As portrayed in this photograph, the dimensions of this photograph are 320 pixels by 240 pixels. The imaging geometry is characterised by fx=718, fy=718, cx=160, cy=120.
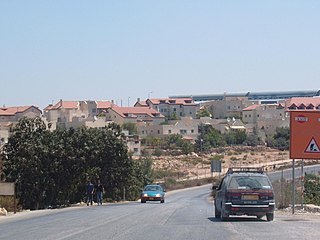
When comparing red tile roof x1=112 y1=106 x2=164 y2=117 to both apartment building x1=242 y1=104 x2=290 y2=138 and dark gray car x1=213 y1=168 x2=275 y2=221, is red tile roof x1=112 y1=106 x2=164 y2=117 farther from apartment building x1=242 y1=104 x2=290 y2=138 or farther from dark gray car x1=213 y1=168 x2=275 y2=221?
dark gray car x1=213 y1=168 x2=275 y2=221

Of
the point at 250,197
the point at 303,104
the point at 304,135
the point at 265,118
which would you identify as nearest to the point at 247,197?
the point at 250,197

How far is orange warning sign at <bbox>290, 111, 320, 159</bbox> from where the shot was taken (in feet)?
95.9

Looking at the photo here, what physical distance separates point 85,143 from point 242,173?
100 feet

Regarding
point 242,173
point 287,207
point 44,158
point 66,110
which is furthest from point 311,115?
point 66,110

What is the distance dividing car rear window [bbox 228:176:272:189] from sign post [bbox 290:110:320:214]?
163 inches

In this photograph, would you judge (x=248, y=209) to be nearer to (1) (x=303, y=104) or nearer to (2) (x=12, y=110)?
(1) (x=303, y=104)

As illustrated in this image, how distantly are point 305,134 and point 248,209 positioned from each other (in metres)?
5.81

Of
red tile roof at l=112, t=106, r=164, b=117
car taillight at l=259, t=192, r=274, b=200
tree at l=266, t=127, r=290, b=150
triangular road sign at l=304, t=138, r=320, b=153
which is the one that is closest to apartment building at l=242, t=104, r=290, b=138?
tree at l=266, t=127, r=290, b=150

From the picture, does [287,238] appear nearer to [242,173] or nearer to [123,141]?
[242,173]

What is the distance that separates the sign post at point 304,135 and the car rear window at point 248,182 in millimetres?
4135

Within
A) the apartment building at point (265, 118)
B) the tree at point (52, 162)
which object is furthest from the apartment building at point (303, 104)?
the tree at point (52, 162)

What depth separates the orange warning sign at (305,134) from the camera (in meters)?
29.2

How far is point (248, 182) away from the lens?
2536cm

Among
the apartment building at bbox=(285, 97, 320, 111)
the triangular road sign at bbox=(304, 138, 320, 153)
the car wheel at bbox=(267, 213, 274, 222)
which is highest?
the apartment building at bbox=(285, 97, 320, 111)
